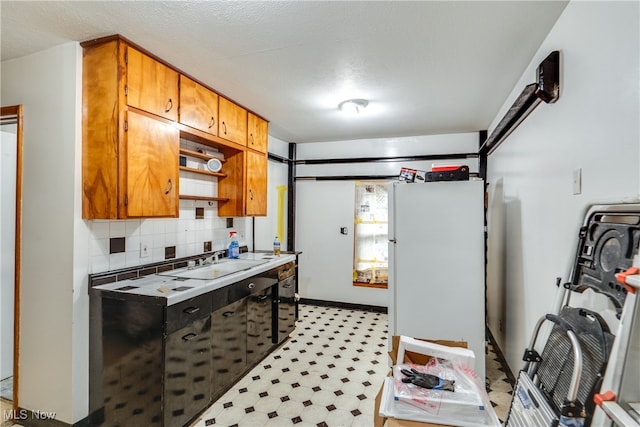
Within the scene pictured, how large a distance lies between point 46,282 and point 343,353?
250cm

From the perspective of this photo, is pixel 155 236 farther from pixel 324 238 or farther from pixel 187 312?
pixel 324 238

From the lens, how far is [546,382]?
1.13 metres

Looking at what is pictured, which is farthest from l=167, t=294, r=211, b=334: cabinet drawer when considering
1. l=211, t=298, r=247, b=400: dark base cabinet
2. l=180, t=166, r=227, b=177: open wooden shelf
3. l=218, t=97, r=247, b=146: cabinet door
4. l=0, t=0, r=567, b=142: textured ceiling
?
l=0, t=0, r=567, b=142: textured ceiling

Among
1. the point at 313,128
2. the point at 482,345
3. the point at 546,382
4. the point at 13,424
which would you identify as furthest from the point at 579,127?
the point at 13,424

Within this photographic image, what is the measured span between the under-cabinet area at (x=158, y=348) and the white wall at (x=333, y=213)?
2.44 meters

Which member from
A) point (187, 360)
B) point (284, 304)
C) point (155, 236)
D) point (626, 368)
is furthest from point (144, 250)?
point (626, 368)

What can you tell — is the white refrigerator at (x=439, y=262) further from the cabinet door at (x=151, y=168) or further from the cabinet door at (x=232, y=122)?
the cabinet door at (x=151, y=168)

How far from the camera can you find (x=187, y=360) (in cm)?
201

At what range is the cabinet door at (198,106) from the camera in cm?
242

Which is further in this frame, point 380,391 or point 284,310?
point 284,310

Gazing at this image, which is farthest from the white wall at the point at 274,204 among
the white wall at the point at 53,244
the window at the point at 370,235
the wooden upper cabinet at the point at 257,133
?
the white wall at the point at 53,244

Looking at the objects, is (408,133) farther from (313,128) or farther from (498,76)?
(498,76)

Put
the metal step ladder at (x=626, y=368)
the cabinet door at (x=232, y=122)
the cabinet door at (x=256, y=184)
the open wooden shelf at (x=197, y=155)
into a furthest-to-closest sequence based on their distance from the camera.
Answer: the cabinet door at (x=256, y=184) < the cabinet door at (x=232, y=122) < the open wooden shelf at (x=197, y=155) < the metal step ladder at (x=626, y=368)

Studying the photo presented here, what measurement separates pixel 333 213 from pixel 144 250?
2756 mm
